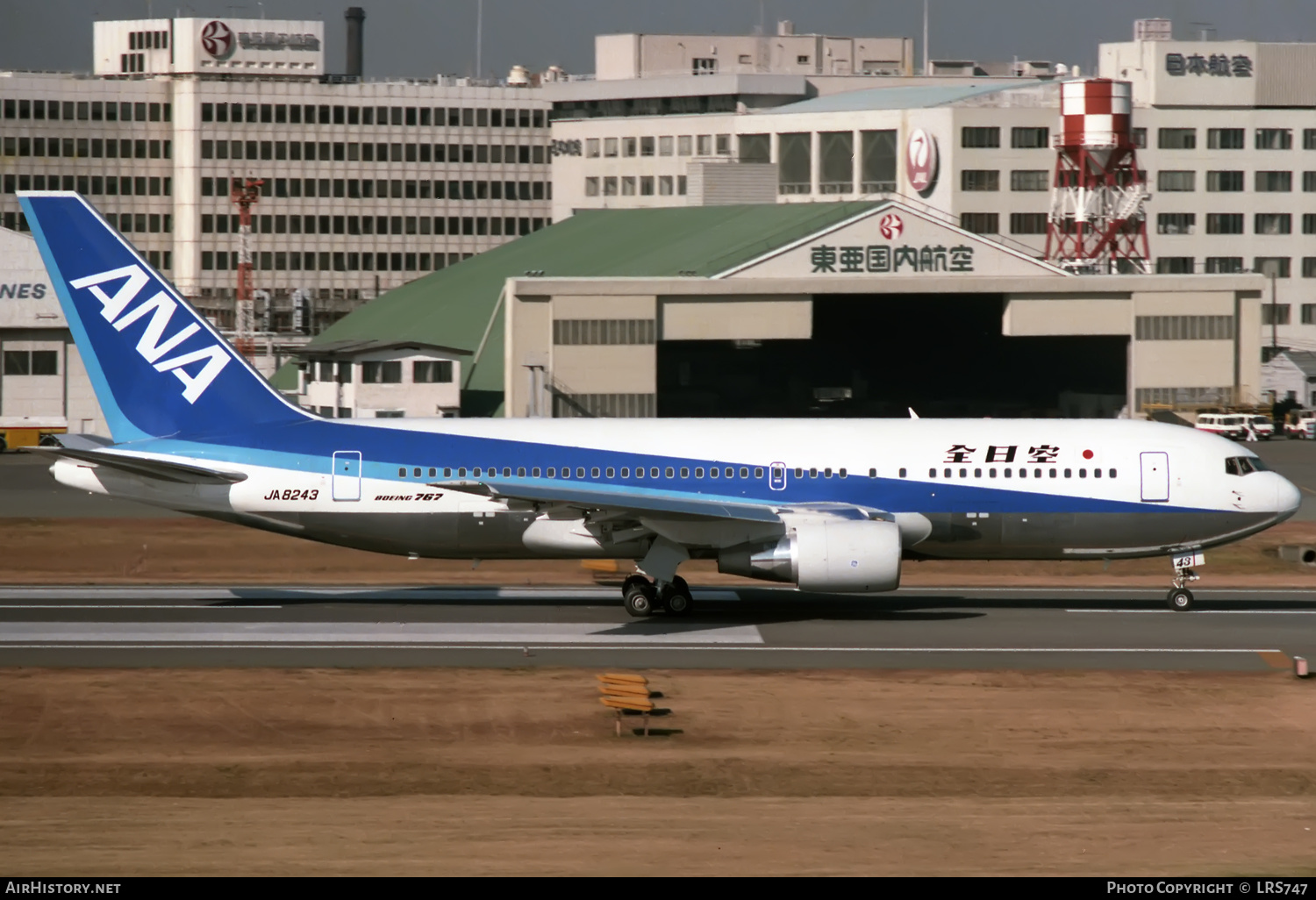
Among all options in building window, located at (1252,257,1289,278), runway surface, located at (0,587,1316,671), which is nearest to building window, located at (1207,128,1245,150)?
building window, located at (1252,257,1289,278)

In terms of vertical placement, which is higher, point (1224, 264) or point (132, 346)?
point (1224, 264)

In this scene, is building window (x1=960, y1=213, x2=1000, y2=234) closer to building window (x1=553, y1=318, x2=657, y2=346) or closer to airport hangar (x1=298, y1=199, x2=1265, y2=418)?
airport hangar (x1=298, y1=199, x2=1265, y2=418)

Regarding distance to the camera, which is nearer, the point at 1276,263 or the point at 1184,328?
the point at 1184,328

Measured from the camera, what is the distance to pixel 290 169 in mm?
161750

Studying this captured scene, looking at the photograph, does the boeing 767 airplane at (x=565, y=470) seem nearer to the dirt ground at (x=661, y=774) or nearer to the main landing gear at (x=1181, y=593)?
the main landing gear at (x=1181, y=593)

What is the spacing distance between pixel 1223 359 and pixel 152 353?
226ft

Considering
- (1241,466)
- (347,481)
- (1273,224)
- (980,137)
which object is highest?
(980,137)

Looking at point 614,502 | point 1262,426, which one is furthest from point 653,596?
point 1262,426

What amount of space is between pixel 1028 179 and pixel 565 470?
100 m

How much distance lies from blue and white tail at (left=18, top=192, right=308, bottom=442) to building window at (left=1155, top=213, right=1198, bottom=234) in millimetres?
109643

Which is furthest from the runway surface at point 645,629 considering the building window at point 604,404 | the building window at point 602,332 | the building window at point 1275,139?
the building window at point 1275,139

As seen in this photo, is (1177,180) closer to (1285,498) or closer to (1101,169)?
(1101,169)

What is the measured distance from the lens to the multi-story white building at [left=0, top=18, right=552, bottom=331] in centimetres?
15938

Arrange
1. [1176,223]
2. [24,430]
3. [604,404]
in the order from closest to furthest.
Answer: [604,404] < [24,430] < [1176,223]
